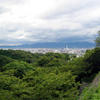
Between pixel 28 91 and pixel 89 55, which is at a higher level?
pixel 89 55

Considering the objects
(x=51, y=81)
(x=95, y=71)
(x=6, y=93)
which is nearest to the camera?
(x=6, y=93)

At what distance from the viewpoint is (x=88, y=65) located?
21.3 meters

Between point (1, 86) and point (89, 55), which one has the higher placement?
point (89, 55)

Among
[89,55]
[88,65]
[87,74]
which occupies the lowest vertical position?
[87,74]

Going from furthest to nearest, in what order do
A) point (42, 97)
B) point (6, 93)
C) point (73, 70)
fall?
point (73, 70)
point (42, 97)
point (6, 93)

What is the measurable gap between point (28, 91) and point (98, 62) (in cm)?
1446

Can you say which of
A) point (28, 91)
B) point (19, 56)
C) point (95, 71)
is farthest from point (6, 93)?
point (19, 56)

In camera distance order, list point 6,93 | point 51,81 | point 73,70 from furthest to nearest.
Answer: point 73,70 → point 51,81 → point 6,93

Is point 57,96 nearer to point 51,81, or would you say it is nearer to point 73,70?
point 51,81

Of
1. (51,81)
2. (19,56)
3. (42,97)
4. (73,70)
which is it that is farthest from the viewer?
(19,56)

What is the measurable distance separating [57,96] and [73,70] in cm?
980

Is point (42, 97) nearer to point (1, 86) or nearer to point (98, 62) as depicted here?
point (1, 86)

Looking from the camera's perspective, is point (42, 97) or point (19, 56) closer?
point (42, 97)

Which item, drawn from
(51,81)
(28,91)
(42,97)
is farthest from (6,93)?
(51,81)
